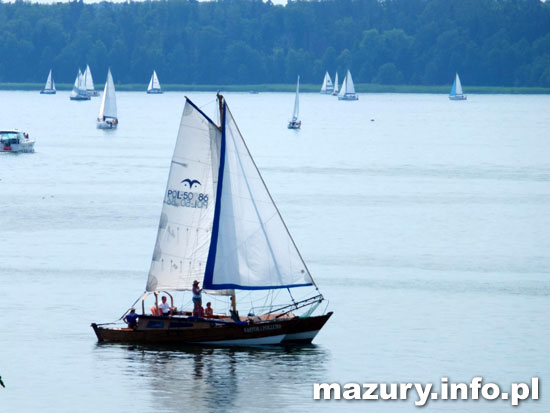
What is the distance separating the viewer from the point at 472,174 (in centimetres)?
15825

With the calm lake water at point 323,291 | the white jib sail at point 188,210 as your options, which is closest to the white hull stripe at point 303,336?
the calm lake water at point 323,291

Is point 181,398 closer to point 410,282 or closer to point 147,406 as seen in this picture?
point 147,406

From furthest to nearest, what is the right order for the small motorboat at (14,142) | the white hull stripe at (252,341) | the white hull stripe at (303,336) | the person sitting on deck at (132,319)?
the small motorboat at (14,142)
the white hull stripe at (303,336)
the white hull stripe at (252,341)
the person sitting on deck at (132,319)

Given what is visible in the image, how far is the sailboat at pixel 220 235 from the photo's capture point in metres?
60.8

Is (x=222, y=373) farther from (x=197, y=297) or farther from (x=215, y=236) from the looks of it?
(x=215, y=236)

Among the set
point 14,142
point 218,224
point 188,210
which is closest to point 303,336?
point 218,224

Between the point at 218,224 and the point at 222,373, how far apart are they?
7876 millimetres

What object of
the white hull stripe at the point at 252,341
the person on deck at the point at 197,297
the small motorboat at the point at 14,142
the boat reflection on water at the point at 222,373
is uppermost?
the person on deck at the point at 197,297

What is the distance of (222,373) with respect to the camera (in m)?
55.8

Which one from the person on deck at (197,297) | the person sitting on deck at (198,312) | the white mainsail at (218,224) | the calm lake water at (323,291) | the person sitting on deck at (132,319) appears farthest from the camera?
the white mainsail at (218,224)

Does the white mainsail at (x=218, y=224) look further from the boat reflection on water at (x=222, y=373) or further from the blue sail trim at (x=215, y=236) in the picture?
the boat reflection on water at (x=222, y=373)

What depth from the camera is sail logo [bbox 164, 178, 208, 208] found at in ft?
201

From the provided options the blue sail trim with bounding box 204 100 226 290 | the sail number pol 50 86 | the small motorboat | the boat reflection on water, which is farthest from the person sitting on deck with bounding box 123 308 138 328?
the small motorboat

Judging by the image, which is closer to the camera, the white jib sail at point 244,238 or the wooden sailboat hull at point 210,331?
the wooden sailboat hull at point 210,331
